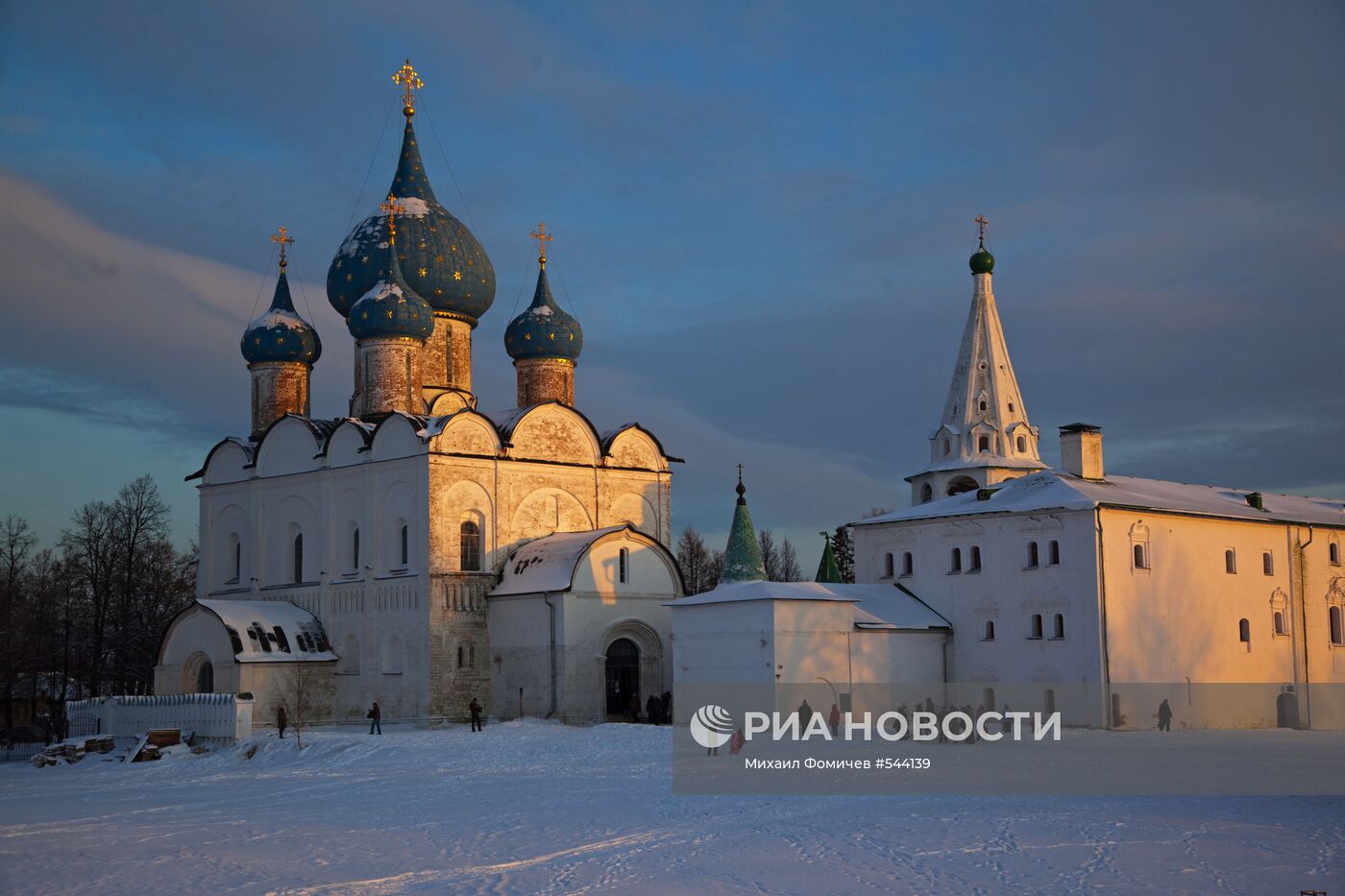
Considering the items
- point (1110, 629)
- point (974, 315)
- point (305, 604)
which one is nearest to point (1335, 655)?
point (1110, 629)

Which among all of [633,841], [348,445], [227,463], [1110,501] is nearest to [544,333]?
[348,445]

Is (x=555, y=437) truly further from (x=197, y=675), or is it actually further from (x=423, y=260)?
(x=197, y=675)

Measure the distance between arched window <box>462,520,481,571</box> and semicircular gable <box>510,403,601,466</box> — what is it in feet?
5.86

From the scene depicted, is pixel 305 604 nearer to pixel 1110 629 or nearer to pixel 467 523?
pixel 467 523

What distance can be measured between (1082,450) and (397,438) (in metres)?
14.1

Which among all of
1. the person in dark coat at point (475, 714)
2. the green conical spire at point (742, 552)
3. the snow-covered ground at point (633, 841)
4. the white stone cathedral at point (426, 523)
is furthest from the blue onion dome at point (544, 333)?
the snow-covered ground at point (633, 841)

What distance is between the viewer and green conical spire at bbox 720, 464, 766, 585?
101 feet

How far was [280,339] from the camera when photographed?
37.4m

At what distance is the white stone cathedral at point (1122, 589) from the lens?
29.5m

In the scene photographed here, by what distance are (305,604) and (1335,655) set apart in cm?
2232

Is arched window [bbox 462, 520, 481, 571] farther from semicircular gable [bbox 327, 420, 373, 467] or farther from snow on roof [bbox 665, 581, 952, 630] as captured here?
snow on roof [bbox 665, 581, 952, 630]

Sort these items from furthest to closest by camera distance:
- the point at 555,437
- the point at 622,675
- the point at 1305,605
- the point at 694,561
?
the point at 694,561
the point at 555,437
the point at 1305,605
the point at 622,675

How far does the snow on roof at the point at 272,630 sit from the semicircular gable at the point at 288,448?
3.20 metres

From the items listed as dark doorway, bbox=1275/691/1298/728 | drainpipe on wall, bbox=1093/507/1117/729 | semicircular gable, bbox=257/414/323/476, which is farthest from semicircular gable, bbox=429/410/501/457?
dark doorway, bbox=1275/691/1298/728
